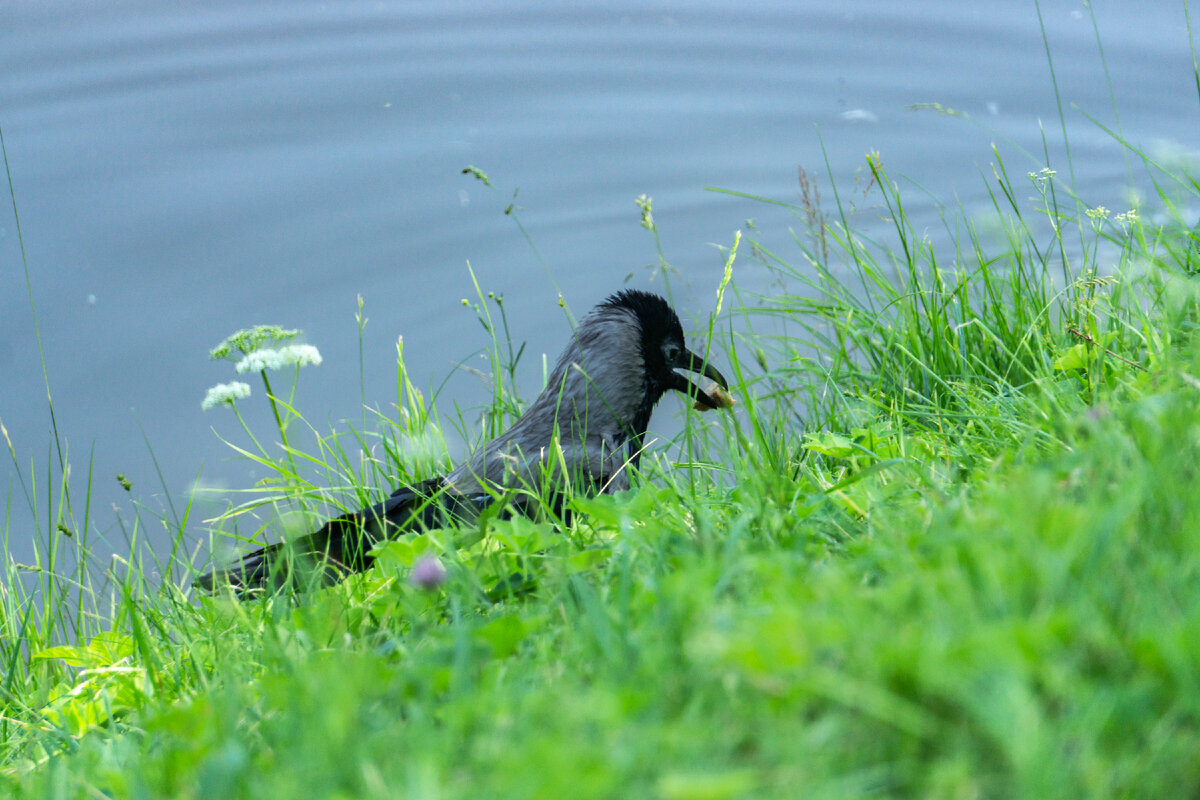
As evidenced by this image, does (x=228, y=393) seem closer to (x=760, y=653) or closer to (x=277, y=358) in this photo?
(x=277, y=358)

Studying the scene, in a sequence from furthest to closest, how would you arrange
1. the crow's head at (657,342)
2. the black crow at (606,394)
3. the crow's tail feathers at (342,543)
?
the crow's head at (657,342) < the black crow at (606,394) < the crow's tail feathers at (342,543)

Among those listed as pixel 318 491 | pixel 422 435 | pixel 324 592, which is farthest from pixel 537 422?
pixel 324 592

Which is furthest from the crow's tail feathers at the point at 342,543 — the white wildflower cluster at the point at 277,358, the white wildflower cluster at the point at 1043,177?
the white wildflower cluster at the point at 1043,177

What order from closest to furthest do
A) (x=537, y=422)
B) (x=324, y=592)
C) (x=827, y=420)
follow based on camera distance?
1. (x=324, y=592)
2. (x=827, y=420)
3. (x=537, y=422)

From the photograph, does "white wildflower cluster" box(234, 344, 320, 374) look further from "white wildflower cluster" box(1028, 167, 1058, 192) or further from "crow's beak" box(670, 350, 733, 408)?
"white wildflower cluster" box(1028, 167, 1058, 192)

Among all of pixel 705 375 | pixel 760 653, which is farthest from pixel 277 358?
pixel 760 653

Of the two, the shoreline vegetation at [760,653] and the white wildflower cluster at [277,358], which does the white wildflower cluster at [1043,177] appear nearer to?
the shoreline vegetation at [760,653]

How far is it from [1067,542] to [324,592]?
1.83 meters

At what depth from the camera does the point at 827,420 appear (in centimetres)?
355

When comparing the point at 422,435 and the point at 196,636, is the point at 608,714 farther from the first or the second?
the point at 422,435

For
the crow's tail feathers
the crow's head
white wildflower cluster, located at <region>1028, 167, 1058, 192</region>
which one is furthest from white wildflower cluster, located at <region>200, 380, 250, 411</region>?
white wildflower cluster, located at <region>1028, 167, 1058, 192</region>

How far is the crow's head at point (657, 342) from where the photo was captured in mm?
4809

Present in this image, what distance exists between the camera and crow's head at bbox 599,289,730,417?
15.8ft

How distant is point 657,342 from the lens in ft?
15.9
